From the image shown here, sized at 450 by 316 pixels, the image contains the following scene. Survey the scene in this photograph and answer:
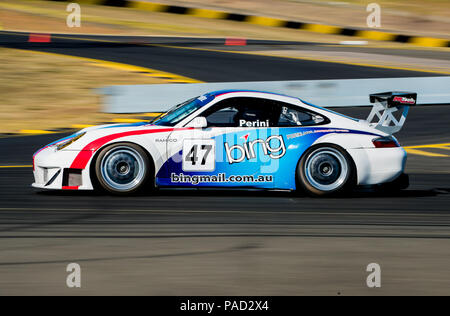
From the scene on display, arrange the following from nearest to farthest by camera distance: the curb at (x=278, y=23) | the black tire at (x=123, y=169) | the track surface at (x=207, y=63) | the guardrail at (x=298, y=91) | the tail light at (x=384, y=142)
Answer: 1. the black tire at (x=123, y=169)
2. the tail light at (x=384, y=142)
3. the guardrail at (x=298, y=91)
4. the track surface at (x=207, y=63)
5. the curb at (x=278, y=23)

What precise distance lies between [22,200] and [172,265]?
3.29m

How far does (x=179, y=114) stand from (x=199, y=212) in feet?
4.57

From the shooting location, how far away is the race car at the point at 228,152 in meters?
9.03

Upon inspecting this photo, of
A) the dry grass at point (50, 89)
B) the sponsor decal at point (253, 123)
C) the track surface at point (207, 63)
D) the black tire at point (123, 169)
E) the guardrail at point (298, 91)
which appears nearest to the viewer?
the black tire at point (123, 169)

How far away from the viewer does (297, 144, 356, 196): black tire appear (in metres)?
9.15

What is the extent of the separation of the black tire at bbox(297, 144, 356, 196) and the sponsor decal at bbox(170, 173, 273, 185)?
408mm

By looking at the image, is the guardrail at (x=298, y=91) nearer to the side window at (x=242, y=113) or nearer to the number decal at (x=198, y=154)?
the side window at (x=242, y=113)

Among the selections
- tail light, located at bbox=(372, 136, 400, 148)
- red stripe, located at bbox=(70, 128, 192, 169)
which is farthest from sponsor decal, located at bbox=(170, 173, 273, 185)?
tail light, located at bbox=(372, 136, 400, 148)

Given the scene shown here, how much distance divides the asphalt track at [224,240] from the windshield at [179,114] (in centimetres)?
85

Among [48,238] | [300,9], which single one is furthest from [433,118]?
[300,9]

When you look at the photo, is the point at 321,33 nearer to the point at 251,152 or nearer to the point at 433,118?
the point at 433,118

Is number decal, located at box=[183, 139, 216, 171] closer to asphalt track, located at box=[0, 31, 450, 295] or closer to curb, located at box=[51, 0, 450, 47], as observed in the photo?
asphalt track, located at box=[0, 31, 450, 295]

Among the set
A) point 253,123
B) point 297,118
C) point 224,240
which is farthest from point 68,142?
point 224,240

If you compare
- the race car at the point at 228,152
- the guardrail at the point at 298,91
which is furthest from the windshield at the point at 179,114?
the guardrail at the point at 298,91
